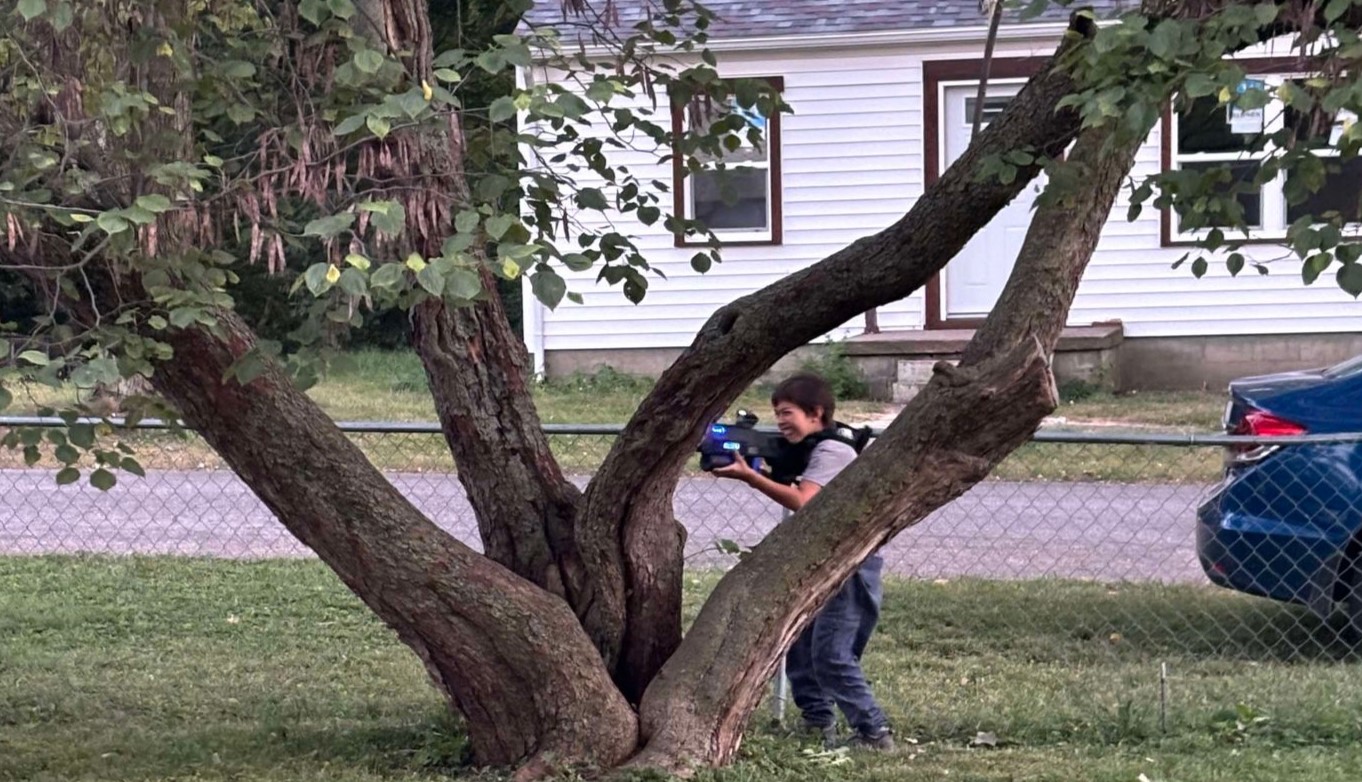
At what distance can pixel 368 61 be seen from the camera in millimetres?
3494

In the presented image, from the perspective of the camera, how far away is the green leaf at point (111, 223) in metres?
3.15

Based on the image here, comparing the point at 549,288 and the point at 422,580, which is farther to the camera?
the point at 422,580

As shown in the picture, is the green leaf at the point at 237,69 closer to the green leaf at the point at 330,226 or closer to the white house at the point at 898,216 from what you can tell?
the green leaf at the point at 330,226

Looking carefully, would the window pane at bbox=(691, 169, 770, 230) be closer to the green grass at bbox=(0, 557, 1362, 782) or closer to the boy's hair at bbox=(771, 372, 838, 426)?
the green grass at bbox=(0, 557, 1362, 782)

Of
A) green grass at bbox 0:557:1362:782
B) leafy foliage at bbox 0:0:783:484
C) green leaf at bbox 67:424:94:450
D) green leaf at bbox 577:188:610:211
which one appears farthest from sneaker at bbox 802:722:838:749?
green leaf at bbox 67:424:94:450

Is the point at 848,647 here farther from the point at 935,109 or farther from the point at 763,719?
the point at 935,109

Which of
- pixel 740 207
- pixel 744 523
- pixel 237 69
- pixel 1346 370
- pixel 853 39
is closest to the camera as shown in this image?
pixel 237 69

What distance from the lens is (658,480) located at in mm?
4777

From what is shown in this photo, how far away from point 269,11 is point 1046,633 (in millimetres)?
4190

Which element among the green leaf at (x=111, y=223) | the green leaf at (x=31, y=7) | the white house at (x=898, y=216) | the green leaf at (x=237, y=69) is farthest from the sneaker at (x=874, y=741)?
the white house at (x=898, y=216)

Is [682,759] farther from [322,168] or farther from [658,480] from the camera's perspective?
[322,168]

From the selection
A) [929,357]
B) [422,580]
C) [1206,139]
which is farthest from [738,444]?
[1206,139]

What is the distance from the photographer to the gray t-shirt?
516 cm

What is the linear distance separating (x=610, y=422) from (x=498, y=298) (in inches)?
304
